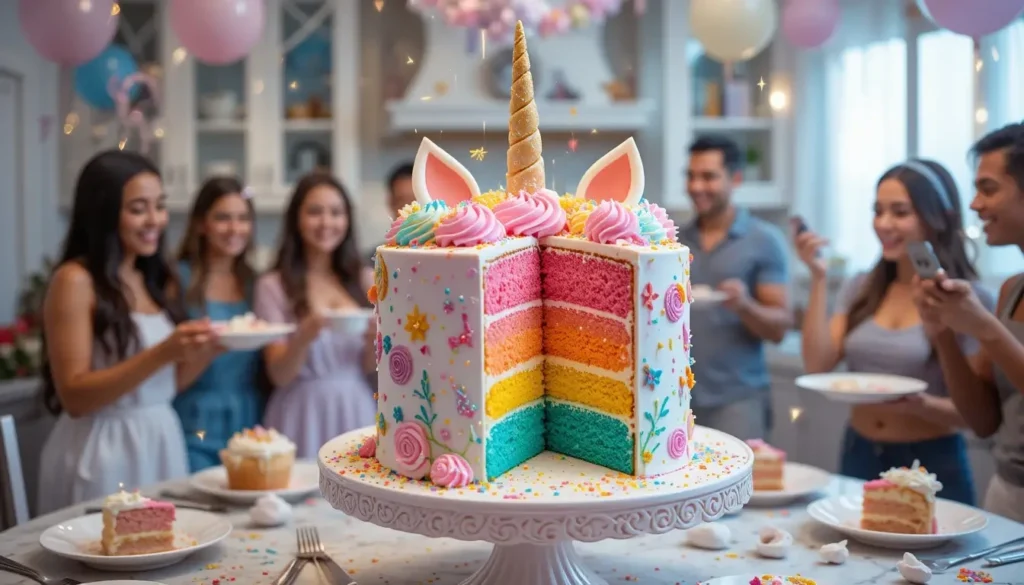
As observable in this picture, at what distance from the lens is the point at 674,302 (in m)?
1.87

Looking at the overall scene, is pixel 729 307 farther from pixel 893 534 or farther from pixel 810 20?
pixel 893 534

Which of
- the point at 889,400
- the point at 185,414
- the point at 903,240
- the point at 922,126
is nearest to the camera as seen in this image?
the point at 889,400

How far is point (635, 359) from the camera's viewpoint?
1.83m

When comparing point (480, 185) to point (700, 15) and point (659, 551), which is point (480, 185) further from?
point (700, 15)

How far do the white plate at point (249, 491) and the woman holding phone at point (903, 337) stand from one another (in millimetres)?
1590

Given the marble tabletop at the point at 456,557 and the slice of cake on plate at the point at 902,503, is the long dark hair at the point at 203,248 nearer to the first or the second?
the marble tabletop at the point at 456,557

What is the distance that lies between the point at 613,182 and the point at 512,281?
37 cm

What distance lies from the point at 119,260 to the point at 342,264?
2.86 ft

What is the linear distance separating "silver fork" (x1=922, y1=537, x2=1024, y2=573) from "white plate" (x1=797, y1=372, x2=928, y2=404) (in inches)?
22.1

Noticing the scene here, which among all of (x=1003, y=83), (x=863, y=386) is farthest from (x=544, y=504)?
(x=1003, y=83)

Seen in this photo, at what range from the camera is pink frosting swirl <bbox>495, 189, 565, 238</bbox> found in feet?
6.38

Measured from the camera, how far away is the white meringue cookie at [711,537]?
7.08 ft

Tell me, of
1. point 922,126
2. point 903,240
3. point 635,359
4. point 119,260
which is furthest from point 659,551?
point 922,126

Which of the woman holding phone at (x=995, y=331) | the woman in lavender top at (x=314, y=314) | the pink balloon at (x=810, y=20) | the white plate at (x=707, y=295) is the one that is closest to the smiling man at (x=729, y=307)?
the white plate at (x=707, y=295)
